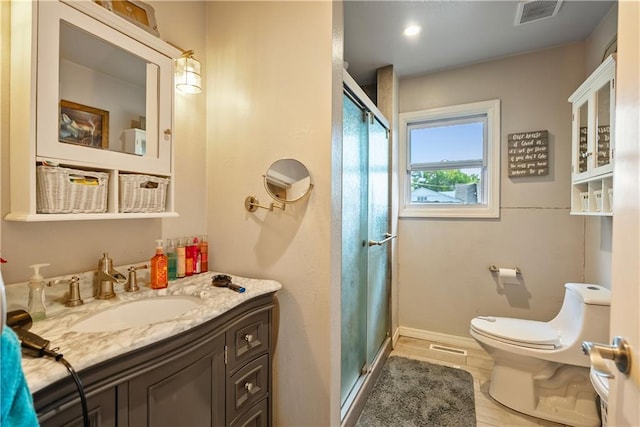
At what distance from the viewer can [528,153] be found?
91.7 inches

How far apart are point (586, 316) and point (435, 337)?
1.27 metres

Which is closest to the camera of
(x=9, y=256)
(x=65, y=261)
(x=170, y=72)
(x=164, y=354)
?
(x=164, y=354)

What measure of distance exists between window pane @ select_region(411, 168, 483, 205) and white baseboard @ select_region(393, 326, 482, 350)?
122cm

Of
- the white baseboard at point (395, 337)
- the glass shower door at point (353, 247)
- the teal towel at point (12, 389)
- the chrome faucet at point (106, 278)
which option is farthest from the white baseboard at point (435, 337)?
the teal towel at point (12, 389)

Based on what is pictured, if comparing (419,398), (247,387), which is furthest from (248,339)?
(419,398)

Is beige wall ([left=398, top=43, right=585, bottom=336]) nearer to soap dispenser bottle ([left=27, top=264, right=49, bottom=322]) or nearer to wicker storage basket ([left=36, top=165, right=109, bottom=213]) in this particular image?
wicker storage basket ([left=36, top=165, right=109, bottom=213])

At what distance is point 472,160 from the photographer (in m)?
2.61

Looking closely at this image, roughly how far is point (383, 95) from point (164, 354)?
2518 millimetres

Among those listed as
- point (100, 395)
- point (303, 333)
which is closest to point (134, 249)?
point (100, 395)

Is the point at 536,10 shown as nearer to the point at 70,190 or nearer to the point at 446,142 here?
the point at 446,142

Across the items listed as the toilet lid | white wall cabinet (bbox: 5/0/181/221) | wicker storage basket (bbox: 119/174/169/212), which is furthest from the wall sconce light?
the toilet lid

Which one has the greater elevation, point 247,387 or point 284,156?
point 284,156

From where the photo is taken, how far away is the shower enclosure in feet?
5.49

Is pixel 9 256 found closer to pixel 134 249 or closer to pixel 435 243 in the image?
pixel 134 249
